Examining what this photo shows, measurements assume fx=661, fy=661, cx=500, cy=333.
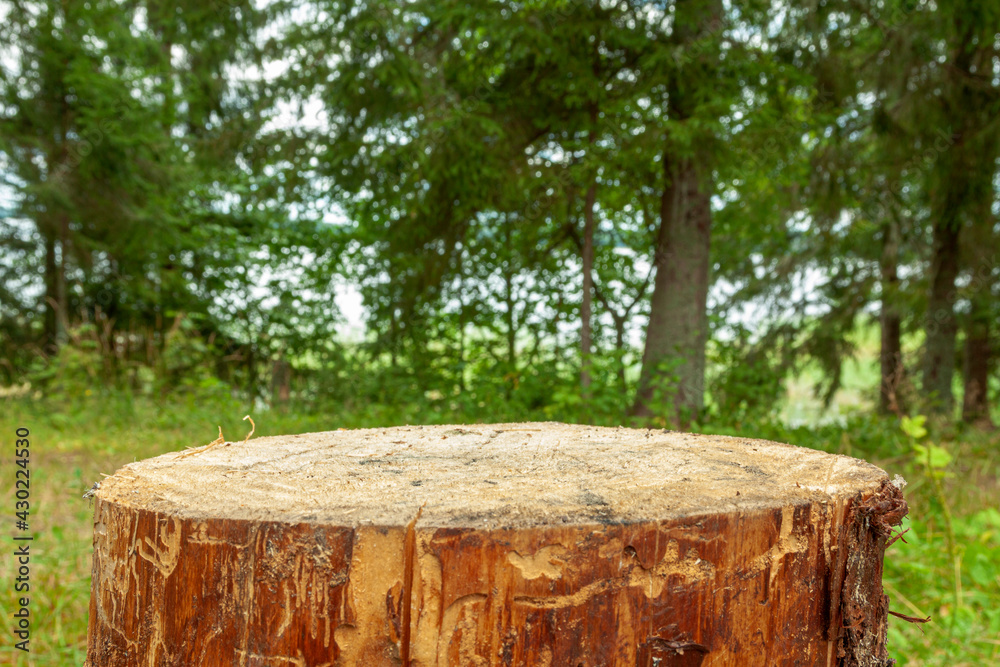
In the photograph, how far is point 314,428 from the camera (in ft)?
18.5

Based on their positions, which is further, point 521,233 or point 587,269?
point 521,233

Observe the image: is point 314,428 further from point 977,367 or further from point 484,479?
point 977,367

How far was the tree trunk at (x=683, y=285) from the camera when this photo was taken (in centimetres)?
579

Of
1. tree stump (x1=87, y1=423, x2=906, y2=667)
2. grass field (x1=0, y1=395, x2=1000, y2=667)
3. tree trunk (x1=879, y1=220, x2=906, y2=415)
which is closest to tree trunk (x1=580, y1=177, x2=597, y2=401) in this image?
grass field (x1=0, y1=395, x2=1000, y2=667)

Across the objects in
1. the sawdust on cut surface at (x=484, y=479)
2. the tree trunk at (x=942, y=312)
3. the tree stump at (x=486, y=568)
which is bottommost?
the tree stump at (x=486, y=568)

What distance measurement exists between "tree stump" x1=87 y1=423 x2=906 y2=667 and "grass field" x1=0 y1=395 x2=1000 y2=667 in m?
1.10

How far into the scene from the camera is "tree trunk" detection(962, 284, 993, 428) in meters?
7.27

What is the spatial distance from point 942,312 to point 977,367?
1796 mm

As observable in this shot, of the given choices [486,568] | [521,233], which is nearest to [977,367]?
[521,233]

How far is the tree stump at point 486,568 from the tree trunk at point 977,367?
7193 mm

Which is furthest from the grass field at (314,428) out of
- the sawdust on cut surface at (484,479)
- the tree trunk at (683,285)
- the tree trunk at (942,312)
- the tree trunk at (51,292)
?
the tree trunk at (51,292)

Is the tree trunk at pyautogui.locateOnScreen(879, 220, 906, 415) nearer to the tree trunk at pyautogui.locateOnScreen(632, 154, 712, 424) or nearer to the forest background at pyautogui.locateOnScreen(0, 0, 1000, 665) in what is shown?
the forest background at pyautogui.locateOnScreen(0, 0, 1000, 665)

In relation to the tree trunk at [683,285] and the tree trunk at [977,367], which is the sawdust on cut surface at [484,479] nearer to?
the tree trunk at [683,285]

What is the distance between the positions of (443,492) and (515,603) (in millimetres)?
243
